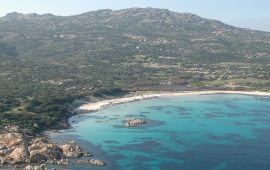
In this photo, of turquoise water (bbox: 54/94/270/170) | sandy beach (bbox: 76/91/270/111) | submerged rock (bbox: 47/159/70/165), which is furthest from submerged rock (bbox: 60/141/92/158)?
sandy beach (bbox: 76/91/270/111)

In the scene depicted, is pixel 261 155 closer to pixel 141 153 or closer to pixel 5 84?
pixel 141 153

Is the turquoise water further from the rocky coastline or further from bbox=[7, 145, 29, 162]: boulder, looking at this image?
bbox=[7, 145, 29, 162]: boulder

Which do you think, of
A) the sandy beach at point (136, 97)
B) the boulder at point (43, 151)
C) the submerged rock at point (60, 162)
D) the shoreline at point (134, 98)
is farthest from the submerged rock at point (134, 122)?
the submerged rock at point (60, 162)

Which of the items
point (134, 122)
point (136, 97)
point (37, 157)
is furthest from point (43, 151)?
point (136, 97)

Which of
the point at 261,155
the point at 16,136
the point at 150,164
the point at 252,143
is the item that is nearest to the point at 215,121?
the point at 252,143

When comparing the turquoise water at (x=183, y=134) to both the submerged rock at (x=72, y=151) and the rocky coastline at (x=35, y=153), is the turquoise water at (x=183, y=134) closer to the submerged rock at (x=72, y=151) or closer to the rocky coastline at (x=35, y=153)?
the submerged rock at (x=72, y=151)

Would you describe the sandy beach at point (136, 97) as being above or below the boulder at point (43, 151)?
below
